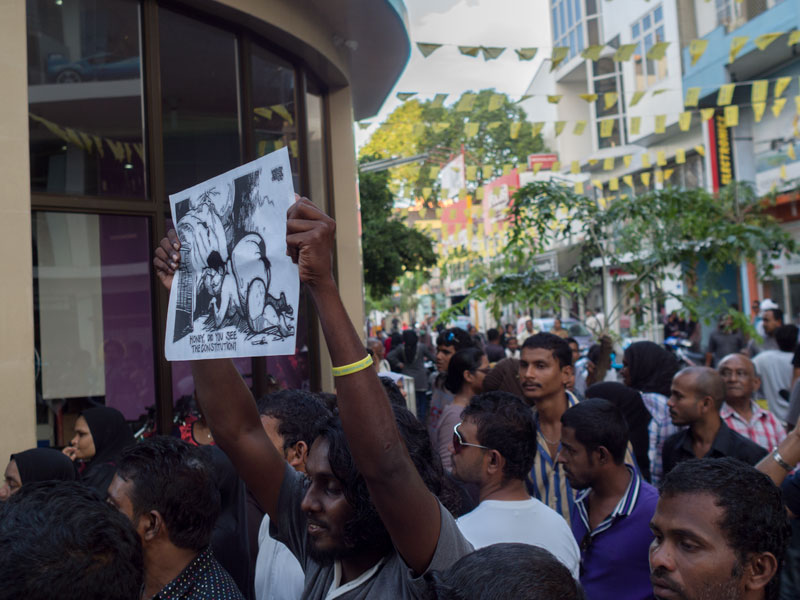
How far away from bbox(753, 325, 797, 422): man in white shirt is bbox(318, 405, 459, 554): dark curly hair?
6.56 m

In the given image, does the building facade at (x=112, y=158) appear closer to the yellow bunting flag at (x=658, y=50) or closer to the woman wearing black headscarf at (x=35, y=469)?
the woman wearing black headscarf at (x=35, y=469)

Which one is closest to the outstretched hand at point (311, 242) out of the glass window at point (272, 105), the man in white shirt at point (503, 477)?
the man in white shirt at point (503, 477)

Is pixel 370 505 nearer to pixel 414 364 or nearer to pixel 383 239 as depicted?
pixel 414 364

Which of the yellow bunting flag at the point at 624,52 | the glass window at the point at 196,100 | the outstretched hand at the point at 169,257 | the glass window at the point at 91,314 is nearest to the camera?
the outstretched hand at the point at 169,257

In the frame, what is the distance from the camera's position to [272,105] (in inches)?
269

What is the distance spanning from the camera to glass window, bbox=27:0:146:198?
508cm

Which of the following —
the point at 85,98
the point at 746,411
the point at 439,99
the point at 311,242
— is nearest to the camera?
the point at 311,242

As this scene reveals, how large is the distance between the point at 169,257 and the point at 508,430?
1.55 metres

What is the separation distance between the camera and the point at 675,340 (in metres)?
15.7

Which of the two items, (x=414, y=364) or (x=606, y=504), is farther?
(x=414, y=364)

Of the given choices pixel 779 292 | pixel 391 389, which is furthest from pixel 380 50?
pixel 779 292

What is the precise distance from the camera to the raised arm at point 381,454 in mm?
1801

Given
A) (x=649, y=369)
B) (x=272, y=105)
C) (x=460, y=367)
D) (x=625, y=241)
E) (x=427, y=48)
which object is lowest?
(x=649, y=369)

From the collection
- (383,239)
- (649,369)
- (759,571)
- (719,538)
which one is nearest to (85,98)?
(649,369)
